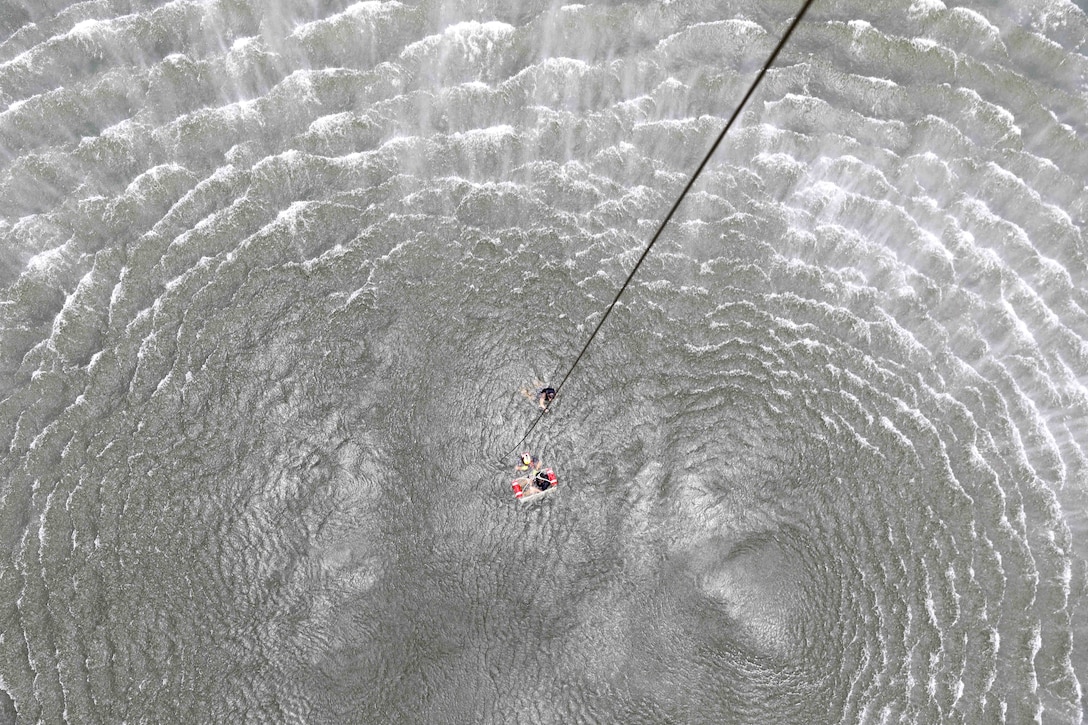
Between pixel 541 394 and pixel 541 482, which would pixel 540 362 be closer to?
pixel 541 394

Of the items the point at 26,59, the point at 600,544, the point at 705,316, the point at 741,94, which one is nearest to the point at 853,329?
the point at 705,316

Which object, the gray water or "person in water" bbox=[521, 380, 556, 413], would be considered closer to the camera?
the gray water

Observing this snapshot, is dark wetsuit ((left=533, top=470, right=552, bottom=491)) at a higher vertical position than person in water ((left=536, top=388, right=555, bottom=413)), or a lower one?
lower

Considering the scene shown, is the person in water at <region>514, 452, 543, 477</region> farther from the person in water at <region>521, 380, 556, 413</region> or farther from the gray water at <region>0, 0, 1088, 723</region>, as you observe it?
the person in water at <region>521, 380, 556, 413</region>

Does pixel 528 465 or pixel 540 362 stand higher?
pixel 540 362

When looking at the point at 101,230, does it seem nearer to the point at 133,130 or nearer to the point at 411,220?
the point at 133,130

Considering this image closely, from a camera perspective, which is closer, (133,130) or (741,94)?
(133,130)

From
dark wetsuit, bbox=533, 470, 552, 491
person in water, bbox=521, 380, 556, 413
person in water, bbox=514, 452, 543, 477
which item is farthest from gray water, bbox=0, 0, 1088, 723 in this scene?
dark wetsuit, bbox=533, 470, 552, 491

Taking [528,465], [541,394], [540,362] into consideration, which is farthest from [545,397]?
[528,465]

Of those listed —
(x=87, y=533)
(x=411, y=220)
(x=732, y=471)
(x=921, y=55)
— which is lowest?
(x=87, y=533)
